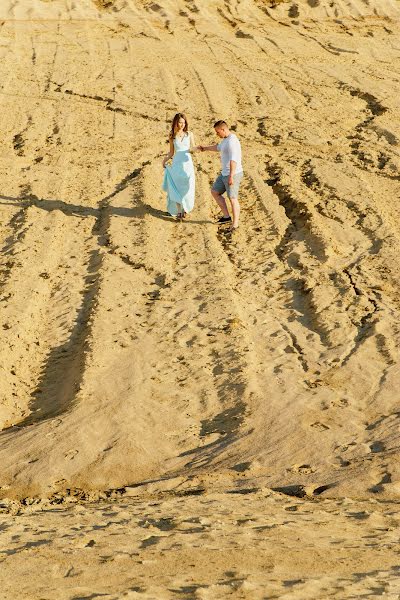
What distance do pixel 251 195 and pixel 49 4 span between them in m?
11.1

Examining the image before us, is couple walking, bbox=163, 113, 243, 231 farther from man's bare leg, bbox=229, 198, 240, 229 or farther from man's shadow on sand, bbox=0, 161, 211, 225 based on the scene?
man's shadow on sand, bbox=0, 161, 211, 225

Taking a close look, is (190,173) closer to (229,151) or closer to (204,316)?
(229,151)

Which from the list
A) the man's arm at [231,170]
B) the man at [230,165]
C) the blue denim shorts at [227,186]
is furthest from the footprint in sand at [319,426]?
the man's arm at [231,170]

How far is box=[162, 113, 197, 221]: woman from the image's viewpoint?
1070 centimetres

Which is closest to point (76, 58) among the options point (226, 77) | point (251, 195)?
point (226, 77)

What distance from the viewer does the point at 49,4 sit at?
20.4 meters

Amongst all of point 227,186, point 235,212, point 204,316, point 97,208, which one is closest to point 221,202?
point 227,186

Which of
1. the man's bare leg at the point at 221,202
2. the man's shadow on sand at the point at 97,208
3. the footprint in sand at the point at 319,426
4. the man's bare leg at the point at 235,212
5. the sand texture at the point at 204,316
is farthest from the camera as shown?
the man's shadow on sand at the point at 97,208

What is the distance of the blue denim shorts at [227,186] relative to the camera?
1038cm

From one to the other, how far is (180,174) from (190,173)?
0.12 meters

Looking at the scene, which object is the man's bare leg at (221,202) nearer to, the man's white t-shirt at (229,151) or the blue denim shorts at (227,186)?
the blue denim shorts at (227,186)

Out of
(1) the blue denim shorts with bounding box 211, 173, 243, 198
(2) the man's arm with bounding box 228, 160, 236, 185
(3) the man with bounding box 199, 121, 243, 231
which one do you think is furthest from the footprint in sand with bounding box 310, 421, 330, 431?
(2) the man's arm with bounding box 228, 160, 236, 185

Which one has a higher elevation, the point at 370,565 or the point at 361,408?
the point at 370,565

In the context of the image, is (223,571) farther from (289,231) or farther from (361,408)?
(289,231)
